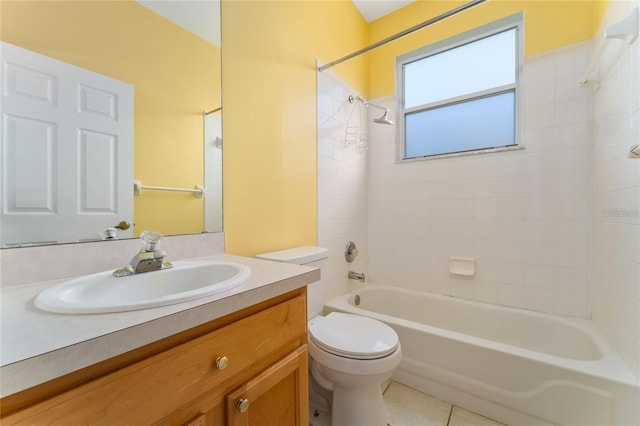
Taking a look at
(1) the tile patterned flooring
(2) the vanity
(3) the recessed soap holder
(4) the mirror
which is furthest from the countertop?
(3) the recessed soap holder

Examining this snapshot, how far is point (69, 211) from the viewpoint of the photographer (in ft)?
2.65

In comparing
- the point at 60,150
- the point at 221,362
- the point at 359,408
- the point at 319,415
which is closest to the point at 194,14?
the point at 60,150

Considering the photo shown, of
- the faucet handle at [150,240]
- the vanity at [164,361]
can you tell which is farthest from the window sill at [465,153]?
the faucet handle at [150,240]

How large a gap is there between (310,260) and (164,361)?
0.96 m

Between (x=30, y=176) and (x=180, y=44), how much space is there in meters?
0.75

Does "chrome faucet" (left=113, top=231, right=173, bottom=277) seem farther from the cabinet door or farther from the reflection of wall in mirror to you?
the cabinet door

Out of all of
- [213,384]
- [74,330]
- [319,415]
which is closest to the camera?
[74,330]

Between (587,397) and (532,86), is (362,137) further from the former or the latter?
(587,397)

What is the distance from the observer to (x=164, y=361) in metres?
0.50

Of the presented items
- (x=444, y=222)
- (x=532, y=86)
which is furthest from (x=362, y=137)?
(x=532, y=86)

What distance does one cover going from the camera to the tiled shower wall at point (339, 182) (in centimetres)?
190

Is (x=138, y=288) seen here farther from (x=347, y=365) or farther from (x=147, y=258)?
(x=347, y=365)

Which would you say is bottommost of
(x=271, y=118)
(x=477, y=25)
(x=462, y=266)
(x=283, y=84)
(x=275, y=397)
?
(x=275, y=397)

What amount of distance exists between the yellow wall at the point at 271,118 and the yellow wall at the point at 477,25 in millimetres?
638
